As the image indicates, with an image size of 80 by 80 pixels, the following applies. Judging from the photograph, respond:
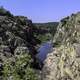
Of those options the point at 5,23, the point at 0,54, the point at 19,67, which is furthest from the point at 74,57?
the point at 5,23

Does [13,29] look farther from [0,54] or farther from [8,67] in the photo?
[8,67]

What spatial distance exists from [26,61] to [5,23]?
115309 millimetres

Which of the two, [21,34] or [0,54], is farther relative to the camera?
[21,34]

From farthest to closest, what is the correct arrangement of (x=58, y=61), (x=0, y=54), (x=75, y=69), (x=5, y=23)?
(x=5, y=23) < (x=0, y=54) < (x=58, y=61) < (x=75, y=69)

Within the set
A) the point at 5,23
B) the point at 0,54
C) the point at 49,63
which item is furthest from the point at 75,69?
the point at 5,23

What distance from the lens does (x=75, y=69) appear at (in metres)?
52.8

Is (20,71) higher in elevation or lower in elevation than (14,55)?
higher

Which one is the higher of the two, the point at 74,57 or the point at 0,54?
the point at 74,57

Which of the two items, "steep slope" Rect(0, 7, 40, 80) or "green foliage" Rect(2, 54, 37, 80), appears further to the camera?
"steep slope" Rect(0, 7, 40, 80)

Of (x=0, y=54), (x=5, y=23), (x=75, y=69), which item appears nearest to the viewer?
(x=75, y=69)

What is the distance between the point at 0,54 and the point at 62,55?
61.5 metres

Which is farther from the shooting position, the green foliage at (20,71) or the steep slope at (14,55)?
the steep slope at (14,55)

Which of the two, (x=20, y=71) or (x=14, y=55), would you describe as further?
(x=14, y=55)

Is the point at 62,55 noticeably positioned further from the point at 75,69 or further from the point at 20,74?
the point at 20,74
